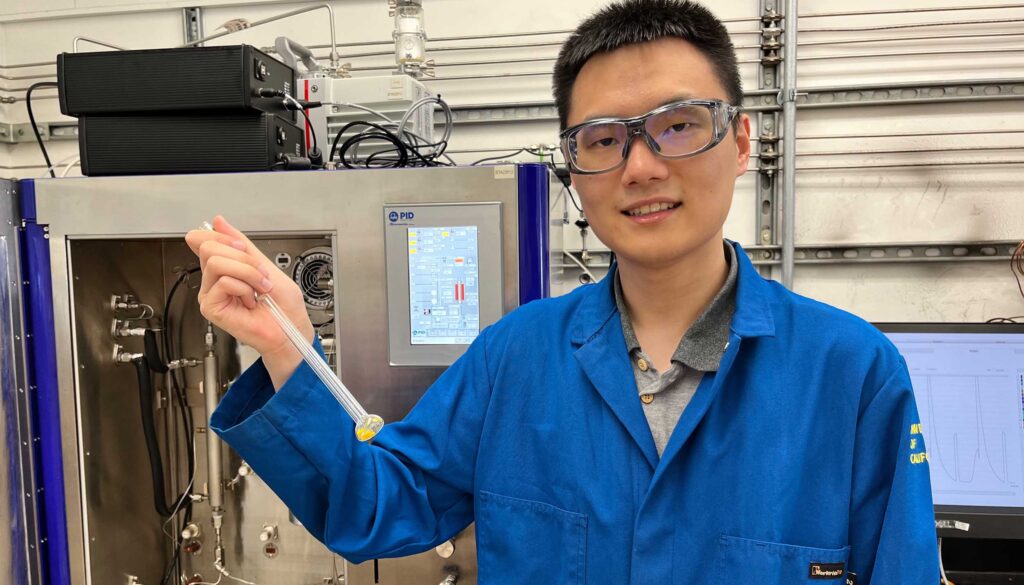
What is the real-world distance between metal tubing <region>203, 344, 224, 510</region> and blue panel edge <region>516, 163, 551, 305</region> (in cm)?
83

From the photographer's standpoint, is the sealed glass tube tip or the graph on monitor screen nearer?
the sealed glass tube tip

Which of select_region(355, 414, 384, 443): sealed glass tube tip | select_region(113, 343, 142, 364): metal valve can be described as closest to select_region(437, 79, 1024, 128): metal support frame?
select_region(113, 343, 142, 364): metal valve

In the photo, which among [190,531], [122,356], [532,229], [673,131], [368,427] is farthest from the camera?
[190,531]

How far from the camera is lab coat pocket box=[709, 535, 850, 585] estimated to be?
2.56ft

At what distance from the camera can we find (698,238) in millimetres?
838

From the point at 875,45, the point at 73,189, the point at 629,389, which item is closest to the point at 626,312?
the point at 629,389

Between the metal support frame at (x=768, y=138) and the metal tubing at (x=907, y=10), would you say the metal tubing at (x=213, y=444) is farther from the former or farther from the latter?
Result: the metal tubing at (x=907, y=10)

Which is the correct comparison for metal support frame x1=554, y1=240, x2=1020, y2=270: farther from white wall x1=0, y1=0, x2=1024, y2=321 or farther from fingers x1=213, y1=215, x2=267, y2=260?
fingers x1=213, y1=215, x2=267, y2=260

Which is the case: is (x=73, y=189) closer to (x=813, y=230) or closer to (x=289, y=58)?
(x=289, y=58)

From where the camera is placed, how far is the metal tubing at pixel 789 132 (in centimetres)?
179

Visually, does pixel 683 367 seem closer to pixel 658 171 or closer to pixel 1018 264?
pixel 658 171

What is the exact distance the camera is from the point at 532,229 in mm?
1147

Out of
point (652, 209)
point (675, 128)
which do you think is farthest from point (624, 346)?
point (675, 128)

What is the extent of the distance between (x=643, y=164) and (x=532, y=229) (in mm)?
364
